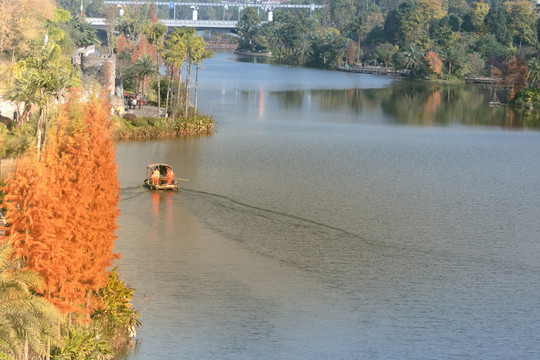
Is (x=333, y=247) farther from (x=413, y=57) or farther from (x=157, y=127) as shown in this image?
(x=413, y=57)

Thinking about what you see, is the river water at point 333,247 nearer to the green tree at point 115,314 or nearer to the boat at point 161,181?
the boat at point 161,181

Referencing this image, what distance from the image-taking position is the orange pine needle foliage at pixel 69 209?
84.3 ft

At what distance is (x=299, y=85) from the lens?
15688 cm

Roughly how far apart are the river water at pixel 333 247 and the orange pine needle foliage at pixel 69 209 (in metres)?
4.60

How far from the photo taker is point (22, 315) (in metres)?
23.5

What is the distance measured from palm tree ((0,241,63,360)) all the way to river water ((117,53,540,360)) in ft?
19.9

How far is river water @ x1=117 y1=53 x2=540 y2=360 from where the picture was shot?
32.5 m

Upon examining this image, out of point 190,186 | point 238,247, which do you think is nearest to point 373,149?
point 190,186

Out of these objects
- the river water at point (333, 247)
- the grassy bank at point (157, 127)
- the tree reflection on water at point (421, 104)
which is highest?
the tree reflection on water at point (421, 104)

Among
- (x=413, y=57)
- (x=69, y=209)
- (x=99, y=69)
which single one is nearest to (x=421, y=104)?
(x=99, y=69)

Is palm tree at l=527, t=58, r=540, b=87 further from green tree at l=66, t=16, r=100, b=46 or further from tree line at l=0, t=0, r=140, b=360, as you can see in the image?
tree line at l=0, t=0, r=140, b=360

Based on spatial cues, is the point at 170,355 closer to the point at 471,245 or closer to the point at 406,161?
the point at 471,245

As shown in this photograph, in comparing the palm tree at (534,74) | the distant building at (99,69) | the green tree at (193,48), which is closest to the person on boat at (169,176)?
the distant building at (99,69)

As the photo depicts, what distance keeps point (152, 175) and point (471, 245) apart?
69.6 feet
